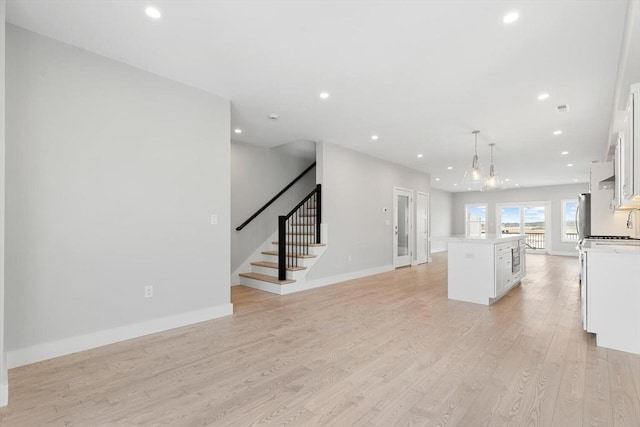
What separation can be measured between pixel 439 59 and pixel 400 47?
47cm

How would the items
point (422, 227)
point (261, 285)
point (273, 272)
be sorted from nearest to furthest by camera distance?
point (261, 285) → point (273, 272) → point (422, 227)

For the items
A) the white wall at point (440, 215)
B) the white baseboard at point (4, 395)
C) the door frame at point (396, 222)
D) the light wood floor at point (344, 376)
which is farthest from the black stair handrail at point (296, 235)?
the white wall at point (440, 215)

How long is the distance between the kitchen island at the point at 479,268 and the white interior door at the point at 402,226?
9.54 feet

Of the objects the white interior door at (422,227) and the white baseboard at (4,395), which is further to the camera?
the white interior door at (422,227)

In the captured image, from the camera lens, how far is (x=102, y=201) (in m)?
2.91

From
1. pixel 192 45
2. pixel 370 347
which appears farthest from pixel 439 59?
pixel 370 347

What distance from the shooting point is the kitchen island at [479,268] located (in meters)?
4.34

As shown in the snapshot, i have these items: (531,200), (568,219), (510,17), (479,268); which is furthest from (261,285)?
(568,219)

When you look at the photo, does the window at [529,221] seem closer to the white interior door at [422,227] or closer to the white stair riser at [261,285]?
the white interior door at [422,227]

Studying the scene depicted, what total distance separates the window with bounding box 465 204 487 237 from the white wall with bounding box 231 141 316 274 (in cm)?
962

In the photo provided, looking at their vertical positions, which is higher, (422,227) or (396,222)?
(396,222)

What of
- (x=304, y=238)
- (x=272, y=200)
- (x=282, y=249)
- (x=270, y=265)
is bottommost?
(x=270, y=265)

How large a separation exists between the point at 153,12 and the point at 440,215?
41.4ft

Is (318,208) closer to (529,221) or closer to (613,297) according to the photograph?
(613,297)
